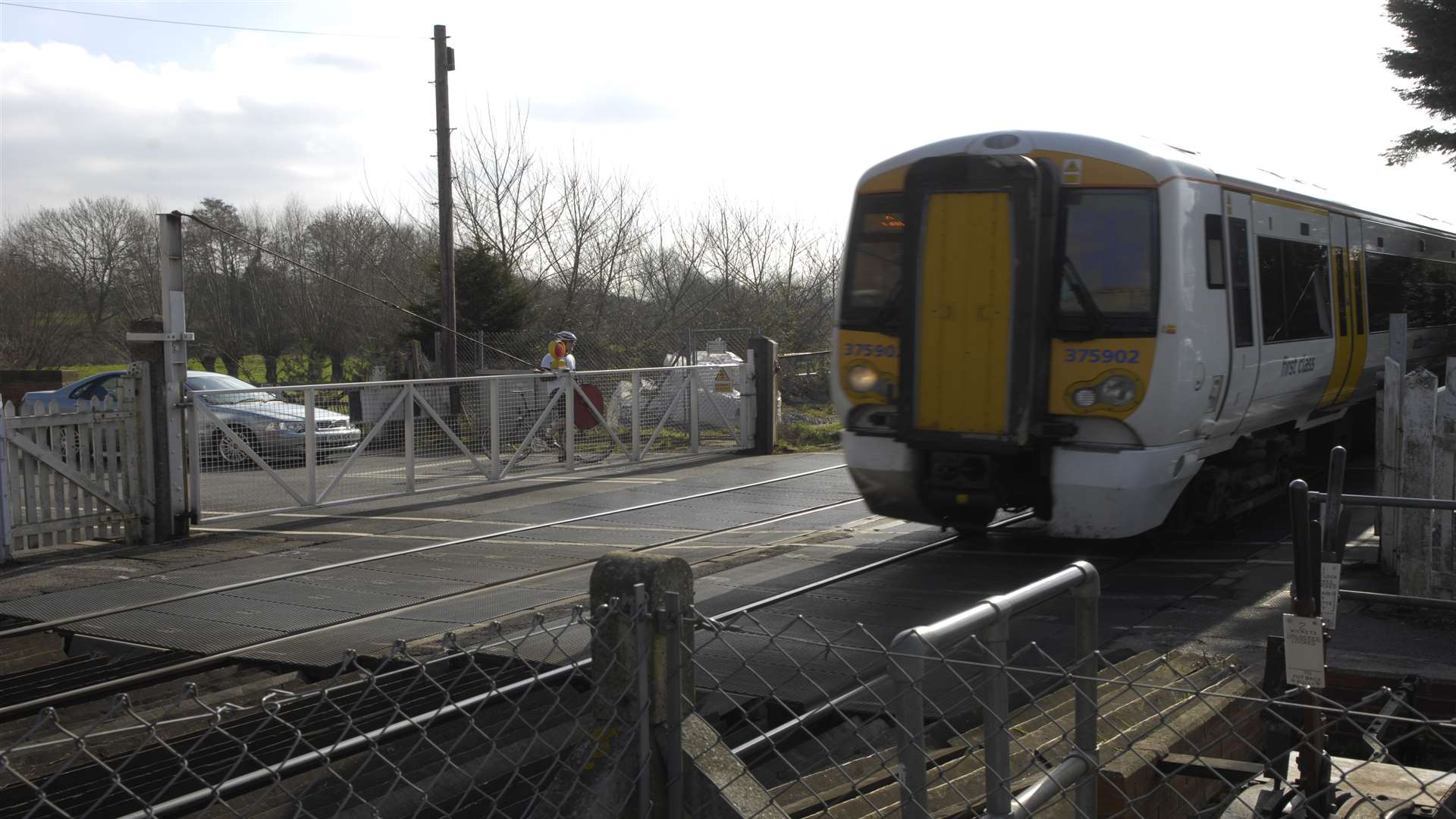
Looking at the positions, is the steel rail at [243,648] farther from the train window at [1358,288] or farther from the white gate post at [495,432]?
the train window at [1358,288]

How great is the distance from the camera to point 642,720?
2.95m

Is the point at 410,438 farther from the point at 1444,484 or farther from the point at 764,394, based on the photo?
the point at 1444,484

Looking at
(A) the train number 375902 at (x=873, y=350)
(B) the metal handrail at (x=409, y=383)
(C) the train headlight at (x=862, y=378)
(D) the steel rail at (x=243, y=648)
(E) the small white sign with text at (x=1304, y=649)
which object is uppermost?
(A) the train number 375902 at (x=873, y=350)

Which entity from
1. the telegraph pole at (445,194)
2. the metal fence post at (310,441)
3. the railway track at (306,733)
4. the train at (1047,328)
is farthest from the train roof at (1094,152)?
the telegraph pole at (445,194)

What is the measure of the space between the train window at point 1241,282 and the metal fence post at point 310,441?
8.73 metres

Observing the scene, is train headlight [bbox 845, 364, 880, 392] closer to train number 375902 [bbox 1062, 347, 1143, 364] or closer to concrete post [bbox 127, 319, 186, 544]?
train number 375902 [bbox 1062, 347, 1143, 364]

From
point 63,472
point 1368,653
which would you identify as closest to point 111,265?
point 63,472

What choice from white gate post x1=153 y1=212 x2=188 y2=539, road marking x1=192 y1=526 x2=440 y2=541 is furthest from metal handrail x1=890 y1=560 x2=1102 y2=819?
white gate post x1=153 y1=212 x2=188 y2=539

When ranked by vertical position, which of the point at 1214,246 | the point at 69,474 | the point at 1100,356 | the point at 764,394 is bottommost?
the point at 69,474

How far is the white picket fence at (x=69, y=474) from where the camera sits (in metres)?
10.1

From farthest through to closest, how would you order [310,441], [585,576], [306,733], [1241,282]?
[310,441], [585,576], [1241,282], [306,733]

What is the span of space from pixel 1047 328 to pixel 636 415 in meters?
9.32

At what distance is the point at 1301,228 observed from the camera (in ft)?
33.8

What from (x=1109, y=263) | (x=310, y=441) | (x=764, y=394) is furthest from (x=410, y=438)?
(x=1109, y=263)
